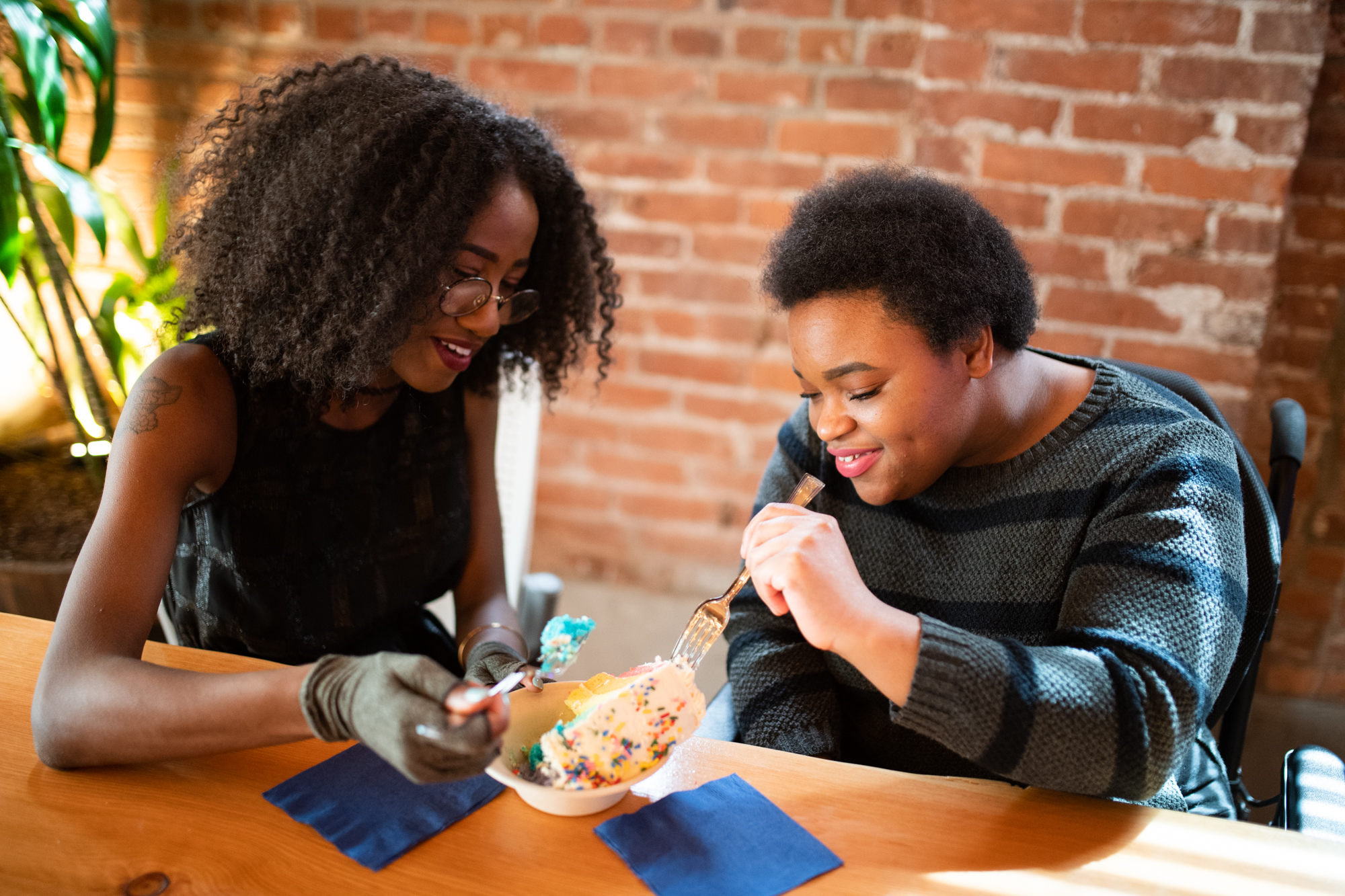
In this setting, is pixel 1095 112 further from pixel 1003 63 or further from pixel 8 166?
pixel 8 166

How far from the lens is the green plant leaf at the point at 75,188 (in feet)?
5.96

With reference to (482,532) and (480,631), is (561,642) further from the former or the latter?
(482,532)

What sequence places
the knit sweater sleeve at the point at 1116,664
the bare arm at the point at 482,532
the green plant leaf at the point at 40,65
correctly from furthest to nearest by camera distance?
the green plant leaf at the point at 40,65 → the bare arm at the point at 482,532 → the knit sweater sleeve at the point at 1116,664

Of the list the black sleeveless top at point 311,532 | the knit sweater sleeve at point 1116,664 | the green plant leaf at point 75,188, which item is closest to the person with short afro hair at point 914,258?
the knit sweater sleeve at point 1116,664

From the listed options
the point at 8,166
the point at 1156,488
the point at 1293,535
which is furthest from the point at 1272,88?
the point at 8,166

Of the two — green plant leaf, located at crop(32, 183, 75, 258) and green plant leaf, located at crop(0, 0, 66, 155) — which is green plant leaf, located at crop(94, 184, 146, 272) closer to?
green plant leaf, located at crop(32, 183, 75, 258)

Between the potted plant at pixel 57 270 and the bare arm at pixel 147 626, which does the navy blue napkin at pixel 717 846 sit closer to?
the bare arm at pixel 147 626

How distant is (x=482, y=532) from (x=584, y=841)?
790 mm

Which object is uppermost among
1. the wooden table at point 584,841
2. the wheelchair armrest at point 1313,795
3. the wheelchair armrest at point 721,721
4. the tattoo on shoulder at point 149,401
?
the tattoo on shoulder at point 149,401

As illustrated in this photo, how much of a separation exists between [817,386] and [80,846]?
2.98 feet

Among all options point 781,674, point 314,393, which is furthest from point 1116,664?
point 314,393

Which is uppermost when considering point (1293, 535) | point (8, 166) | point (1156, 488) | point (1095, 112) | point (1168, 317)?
point (1095, 112)

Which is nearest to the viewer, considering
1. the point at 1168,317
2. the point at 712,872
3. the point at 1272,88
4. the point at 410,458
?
the point at 712,872

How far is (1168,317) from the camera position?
1.91 m
